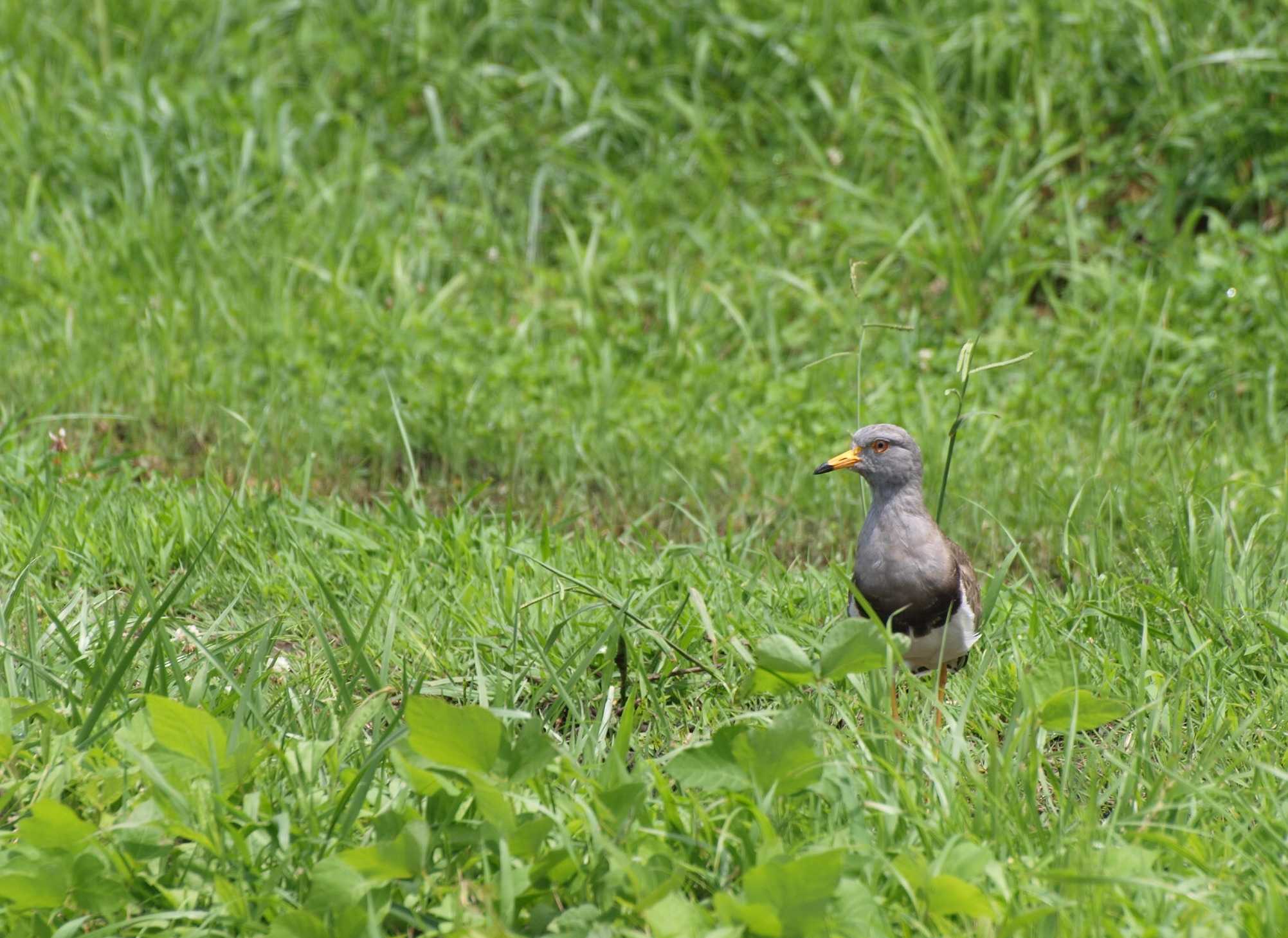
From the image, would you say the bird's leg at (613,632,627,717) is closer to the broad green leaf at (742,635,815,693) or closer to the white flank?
the broad green leaf at (742,635,815,693)

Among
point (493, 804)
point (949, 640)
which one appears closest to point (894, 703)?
point (949, 640)

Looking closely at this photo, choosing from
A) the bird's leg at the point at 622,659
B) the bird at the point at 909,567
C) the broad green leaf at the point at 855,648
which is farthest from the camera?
the bird at the point at 909,567

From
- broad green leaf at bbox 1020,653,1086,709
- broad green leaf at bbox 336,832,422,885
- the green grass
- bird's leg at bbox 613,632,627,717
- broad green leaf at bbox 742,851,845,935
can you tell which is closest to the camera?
broad green leaf at bbox 742,851,845,935

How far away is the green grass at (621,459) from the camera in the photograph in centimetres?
256

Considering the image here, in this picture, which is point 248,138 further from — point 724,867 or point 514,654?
point 724,867

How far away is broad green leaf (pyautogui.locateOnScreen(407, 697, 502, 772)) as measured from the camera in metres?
2.50

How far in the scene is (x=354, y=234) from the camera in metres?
6.84

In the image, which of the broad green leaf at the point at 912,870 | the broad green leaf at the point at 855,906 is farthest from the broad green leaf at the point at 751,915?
the broad green leaf at the point at 912,870

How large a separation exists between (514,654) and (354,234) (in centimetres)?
383

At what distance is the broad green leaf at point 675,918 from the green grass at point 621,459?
11 mm

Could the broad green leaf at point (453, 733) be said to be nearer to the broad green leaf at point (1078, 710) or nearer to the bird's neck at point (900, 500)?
the broad green leaf at point (1078, 710)

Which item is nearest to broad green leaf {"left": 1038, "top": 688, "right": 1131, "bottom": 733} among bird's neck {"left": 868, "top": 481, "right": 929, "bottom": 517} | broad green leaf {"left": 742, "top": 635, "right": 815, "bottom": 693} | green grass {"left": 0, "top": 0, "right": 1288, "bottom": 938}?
green grass {"left": 0, "top": 0, "right": 1288, "bottom": 938}

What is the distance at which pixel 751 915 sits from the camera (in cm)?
231

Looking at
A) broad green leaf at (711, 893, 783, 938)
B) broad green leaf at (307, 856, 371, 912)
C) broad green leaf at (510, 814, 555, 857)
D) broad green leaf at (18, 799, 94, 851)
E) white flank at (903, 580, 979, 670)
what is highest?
broad green leaf at (18, 799, 94, 851)
